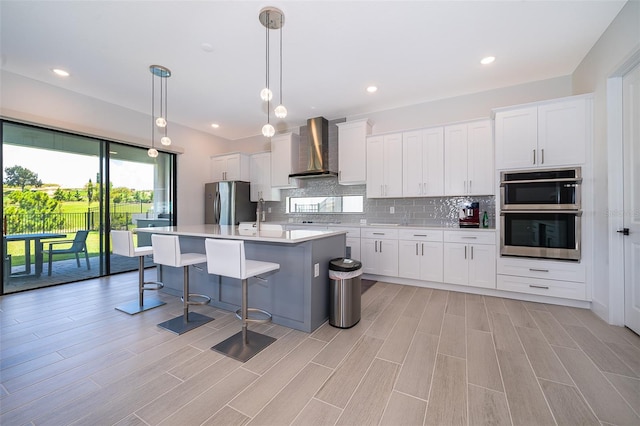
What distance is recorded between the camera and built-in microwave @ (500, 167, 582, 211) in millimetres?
2988

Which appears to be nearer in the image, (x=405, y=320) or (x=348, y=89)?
(x=405, y=320)

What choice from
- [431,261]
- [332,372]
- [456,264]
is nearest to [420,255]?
[431,261]

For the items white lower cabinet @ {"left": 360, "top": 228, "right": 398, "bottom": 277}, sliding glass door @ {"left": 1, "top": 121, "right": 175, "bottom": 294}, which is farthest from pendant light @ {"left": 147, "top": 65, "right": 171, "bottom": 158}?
white lower cabinet @ {"left": 360, "top": 228, "right": 398, "bottom": 277}

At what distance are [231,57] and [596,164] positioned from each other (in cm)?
432

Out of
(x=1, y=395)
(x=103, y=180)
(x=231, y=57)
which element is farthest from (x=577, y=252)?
(x=103, y=180)

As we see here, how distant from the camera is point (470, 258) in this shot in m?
3.57

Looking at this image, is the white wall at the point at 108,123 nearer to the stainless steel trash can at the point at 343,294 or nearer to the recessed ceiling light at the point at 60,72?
the recessed ceiling light at the point at 60,72

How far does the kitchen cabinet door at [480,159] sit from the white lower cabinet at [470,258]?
0.67 metres

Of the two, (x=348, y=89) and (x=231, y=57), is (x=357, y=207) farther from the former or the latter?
(x=231, y=57)

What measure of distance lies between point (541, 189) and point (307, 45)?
3.23 metres

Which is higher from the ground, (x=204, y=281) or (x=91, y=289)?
(x=204, y=281)

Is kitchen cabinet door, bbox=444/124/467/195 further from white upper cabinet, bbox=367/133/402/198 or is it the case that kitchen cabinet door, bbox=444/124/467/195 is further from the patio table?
the patio table

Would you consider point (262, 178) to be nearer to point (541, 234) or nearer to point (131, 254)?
point (131, 254)

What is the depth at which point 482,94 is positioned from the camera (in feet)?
13.1
